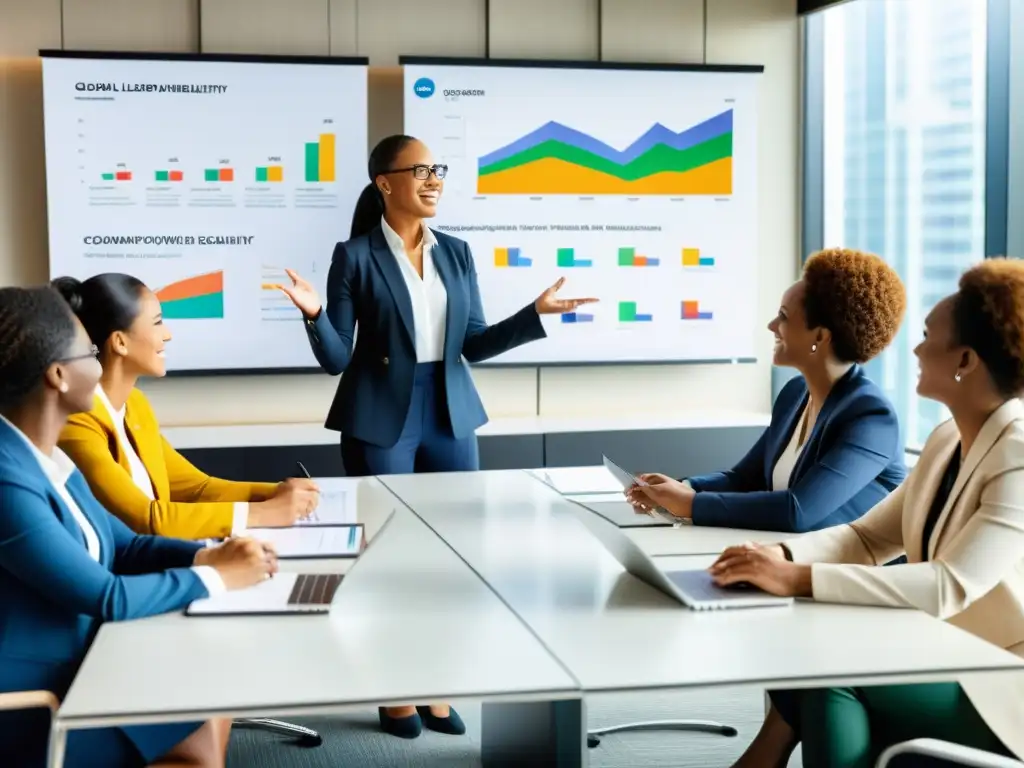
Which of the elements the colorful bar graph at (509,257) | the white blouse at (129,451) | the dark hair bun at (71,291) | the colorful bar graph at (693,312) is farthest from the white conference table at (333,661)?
the colorful bar graph at (693,312)

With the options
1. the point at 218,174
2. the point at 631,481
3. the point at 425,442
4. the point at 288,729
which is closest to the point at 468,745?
the point at 288,729

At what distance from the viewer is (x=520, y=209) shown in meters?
5.91

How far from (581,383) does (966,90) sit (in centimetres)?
211

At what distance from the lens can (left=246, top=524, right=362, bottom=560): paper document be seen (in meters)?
2.70

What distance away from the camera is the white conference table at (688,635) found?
6.27 feet

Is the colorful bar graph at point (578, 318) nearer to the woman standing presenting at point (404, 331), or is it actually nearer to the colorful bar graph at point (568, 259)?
the colorful bar graph at point (568, 259)

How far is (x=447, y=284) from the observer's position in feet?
13.8

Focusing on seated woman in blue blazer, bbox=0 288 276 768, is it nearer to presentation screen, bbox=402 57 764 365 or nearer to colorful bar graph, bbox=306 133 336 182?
colorful bar graph, bbox=306 133 336 182

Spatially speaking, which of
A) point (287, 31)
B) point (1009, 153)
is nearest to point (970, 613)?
point (1009, 153)

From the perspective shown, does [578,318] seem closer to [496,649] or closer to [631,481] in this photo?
[631,481]

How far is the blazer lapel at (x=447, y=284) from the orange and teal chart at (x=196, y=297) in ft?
5.51

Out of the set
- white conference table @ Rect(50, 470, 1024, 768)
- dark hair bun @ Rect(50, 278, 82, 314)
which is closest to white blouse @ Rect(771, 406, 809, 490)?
white conference table @ Rect(50, 470, 1024, 768)

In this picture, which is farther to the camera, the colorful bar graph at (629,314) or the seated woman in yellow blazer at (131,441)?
the colorful bar graph at (629,314)

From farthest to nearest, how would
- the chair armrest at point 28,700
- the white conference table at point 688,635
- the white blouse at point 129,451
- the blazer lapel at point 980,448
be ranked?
the white blouse at point 129,451
the blazer lapel at point 980,448
the chair armrest at point 28,700
the white conference table at point 688,635
